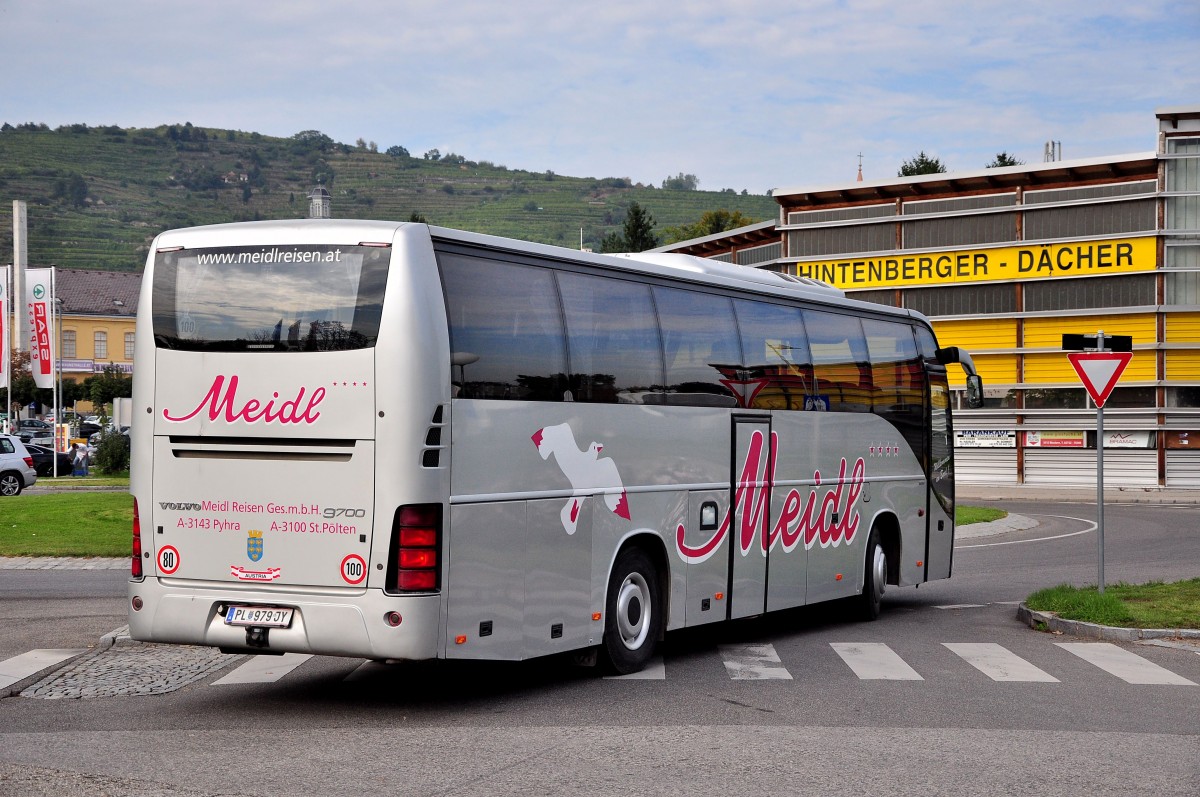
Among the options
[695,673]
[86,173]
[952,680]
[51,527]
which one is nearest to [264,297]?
[695,673]

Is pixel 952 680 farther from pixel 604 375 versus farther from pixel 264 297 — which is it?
pixel 264 297

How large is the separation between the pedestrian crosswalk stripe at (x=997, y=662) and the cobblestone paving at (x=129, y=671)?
606 centimetres

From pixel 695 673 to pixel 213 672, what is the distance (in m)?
3.71

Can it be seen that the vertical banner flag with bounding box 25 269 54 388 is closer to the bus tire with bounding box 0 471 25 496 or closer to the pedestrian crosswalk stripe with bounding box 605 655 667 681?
the bus tire with bounding box 0 471 25 496

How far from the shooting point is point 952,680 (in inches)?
439

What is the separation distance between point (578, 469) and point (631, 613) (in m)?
1.46

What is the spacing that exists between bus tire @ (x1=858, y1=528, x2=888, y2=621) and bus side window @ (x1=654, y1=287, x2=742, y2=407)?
3716 mm

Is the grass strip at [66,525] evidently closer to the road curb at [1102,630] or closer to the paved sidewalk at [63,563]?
the paved sidewalk at [63,563]

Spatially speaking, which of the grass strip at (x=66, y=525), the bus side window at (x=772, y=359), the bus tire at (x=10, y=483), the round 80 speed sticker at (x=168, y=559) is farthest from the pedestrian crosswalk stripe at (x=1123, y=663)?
the bus tire at (x=10, y=483)

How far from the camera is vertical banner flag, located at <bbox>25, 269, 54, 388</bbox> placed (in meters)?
46.1

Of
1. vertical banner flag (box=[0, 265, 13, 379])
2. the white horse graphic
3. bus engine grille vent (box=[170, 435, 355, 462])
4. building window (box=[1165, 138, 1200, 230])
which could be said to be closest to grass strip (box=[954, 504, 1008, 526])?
building window (box=[1165, 138, 1200, 230])

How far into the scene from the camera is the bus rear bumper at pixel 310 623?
9.05 metres

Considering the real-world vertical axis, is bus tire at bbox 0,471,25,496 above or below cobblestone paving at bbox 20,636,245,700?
below

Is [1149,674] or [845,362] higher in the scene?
[845,362]
